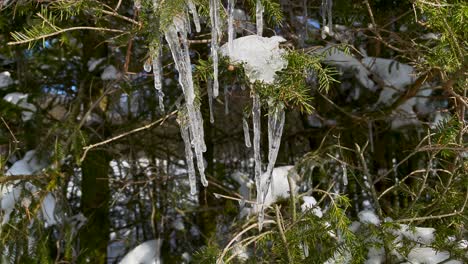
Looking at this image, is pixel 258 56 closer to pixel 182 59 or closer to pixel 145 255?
pixel 182 59

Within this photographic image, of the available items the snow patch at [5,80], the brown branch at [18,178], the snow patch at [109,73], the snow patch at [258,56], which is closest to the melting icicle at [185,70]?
the snow patch at [258,56]

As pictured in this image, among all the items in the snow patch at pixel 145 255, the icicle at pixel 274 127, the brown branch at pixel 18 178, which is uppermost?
the icicle at pixel 274 127

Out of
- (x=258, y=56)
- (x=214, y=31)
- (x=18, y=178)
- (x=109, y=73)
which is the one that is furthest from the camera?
(x=109, y=73)

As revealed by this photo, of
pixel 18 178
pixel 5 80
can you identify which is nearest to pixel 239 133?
pixel 5 80

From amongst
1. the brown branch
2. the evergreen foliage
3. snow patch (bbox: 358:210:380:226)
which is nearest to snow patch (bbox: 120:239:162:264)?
the evergreen foliage

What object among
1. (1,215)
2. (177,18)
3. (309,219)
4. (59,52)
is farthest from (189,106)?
(59,52)

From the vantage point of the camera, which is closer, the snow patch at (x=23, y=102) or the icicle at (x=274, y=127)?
the icicle at (x=274, y=127)

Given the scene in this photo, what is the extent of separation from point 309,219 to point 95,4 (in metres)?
1.11

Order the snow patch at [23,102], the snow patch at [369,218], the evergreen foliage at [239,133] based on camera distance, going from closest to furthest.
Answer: the evergreen foliage at [239,133], the snow patch at [369,218], the snow patch at [23,102]

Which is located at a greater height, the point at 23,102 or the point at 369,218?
the point at 23,102

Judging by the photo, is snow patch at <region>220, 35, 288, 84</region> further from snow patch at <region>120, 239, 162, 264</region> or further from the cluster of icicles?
snow patch at <region>120, 239, 162, 264</region>

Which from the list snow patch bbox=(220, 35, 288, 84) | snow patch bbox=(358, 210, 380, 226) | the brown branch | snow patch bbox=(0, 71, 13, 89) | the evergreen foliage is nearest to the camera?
snow patch bbox=(220, 35, 288, 84)

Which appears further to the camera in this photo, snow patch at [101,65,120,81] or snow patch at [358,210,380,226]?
snow patch at [101,65,120,81]

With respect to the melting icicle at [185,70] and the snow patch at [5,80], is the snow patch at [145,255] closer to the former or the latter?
the snow patch at [5,80]
